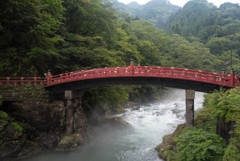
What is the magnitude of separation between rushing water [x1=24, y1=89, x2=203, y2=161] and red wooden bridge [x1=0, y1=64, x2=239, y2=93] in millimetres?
6944

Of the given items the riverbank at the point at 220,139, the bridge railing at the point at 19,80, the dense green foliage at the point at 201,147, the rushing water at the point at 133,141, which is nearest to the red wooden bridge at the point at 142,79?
the bridge railing at the point at 19,80

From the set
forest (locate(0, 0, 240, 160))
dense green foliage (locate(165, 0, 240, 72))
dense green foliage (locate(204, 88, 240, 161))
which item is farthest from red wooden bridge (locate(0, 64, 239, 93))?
dense green foliage (locate(165, 0, 240, 72))

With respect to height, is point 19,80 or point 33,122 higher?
point 19,80

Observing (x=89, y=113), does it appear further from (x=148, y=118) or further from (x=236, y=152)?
(x=236, y=152)

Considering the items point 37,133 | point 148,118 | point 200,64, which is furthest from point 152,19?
point 37,133

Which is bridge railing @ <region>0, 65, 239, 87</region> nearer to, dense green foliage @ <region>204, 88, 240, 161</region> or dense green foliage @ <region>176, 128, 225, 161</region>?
dense green foliage @ <region>204, 88, 240, 161</region>

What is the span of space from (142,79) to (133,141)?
25.9 feet

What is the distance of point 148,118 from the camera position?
31.0m

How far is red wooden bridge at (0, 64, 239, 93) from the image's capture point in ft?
52.7

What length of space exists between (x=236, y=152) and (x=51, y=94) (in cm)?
1755

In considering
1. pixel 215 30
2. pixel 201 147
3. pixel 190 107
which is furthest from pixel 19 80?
pixel 215 30

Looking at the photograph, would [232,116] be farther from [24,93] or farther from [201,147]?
[24,93]

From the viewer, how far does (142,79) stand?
18.9m

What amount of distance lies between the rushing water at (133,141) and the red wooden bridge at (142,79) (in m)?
6.94
